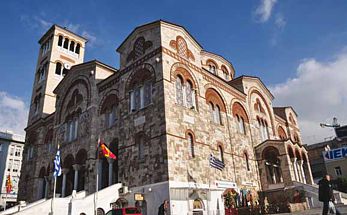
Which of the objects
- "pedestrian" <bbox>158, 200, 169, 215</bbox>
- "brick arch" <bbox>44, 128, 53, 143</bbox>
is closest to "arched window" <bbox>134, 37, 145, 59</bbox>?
"pedestrian" <bbox>158, 200, 169, 215</bbox>

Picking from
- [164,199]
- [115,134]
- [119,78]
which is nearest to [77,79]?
[119,78]

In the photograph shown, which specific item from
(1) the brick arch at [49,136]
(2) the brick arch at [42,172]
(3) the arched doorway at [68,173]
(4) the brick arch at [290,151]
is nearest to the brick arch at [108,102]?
(3) the arched doorway at [68,173]

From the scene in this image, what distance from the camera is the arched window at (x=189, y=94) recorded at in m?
20.3

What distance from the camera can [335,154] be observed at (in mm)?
41719

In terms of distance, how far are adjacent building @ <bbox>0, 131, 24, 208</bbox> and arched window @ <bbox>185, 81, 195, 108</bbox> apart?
4037 centimetres

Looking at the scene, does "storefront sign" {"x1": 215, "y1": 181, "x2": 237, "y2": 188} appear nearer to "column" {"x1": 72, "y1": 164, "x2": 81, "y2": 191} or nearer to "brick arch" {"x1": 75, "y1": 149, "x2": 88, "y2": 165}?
"brick arch" {"x1": 75, "y1": 149, "x2": 88, "y2": 165}

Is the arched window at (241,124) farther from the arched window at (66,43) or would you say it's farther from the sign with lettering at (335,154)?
the arched window at (66,43)

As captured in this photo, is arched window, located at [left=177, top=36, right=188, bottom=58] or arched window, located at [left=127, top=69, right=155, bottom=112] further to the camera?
arched window, located at [left=177, top=36, right=188, bottom=58]

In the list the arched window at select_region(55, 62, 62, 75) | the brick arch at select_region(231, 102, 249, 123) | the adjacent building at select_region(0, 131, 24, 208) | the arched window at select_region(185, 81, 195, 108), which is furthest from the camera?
the adjacent building at select_region(0, 131, 24, 208)

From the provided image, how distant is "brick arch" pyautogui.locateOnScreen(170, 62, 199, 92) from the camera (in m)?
19.6

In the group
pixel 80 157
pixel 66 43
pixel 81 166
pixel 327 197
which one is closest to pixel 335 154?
pixel 81 166

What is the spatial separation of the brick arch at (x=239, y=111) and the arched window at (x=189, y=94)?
21.5ft

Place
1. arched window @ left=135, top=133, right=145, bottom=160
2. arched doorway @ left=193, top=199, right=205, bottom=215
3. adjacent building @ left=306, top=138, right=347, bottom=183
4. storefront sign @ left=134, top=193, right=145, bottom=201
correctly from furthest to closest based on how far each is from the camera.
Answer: adjacent building @ left=306, top=138, right=347, bottom=183 < arched window @ left=135, top=133, right=145, bottom=160 < arched doorway @ left=193, top=199, right=205, bottom=215 < storefront sign @ left=134, top=193, right=145, bottom=201

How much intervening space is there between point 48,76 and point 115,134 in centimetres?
1982
